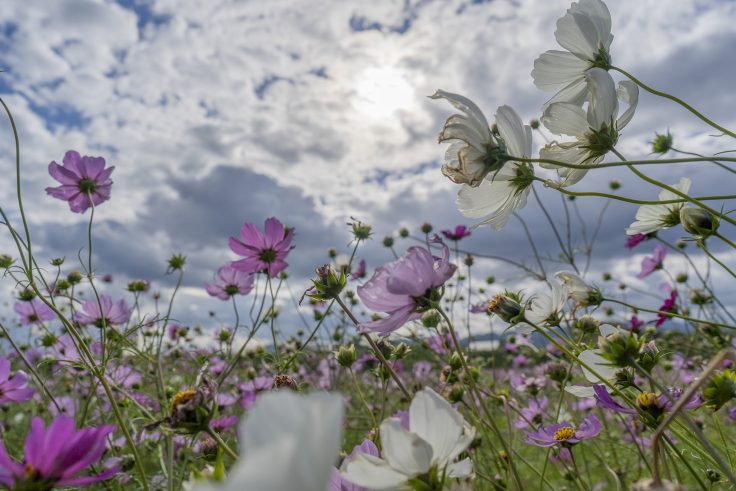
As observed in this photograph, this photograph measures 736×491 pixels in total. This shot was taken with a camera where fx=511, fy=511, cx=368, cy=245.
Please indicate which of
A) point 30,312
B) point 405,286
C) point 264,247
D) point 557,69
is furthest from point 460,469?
point 30,312

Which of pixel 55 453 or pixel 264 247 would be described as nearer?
pixel 55 453

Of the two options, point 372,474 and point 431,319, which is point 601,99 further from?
point 431,319

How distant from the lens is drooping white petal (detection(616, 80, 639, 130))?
2.03ft

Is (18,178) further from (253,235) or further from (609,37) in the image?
(609,37)

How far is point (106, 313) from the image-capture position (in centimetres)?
154

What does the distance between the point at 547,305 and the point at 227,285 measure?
1020 millimetres

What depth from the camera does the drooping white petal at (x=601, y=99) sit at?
0.58 m

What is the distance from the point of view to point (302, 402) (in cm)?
19

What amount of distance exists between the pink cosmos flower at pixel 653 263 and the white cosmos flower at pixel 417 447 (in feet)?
5.75

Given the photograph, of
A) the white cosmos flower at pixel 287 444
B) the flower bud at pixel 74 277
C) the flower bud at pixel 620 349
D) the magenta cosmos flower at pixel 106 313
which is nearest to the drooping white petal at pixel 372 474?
the white cosmos flower at pixel 287 444

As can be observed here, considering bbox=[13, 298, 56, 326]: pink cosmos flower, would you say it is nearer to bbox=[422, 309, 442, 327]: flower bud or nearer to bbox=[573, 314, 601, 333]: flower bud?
bbox=[422, 309, 442, 327]: flower bud

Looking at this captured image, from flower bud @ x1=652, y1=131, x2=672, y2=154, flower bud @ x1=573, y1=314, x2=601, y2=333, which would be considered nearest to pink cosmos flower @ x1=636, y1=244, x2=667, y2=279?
flower bud @ x1=652, y1=131, x2=672, y2=154

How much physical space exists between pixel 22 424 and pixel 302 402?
377cm

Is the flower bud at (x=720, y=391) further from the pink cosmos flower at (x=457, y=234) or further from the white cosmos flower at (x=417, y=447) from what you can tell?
the pink cosmos flower at (x=457, y=234)
